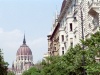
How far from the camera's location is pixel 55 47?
286 ft

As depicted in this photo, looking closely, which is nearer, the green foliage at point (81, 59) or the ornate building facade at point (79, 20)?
the green foliage at point (81, 59)

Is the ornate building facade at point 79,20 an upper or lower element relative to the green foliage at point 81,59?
upper

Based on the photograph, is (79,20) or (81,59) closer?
(81,59)

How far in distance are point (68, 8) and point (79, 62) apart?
28074mm

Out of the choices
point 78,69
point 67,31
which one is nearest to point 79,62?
point 78,69

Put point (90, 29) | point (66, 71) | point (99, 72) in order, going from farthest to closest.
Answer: point (90, 29) → point (66, 71) → point (99, 72)

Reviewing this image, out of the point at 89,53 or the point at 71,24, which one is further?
the point at 71,24

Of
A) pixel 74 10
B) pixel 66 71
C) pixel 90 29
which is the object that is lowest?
pixel 66 71

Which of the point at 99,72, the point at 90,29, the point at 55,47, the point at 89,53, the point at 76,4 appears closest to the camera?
the point at 99,72

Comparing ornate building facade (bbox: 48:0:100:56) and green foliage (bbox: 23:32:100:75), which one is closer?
green foliage (bbox: 23:32:100:75)

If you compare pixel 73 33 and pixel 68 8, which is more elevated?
pixel 68 8

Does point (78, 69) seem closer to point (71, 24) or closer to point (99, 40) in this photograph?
point (99, 40)

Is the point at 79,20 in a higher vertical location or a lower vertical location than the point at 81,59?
higher

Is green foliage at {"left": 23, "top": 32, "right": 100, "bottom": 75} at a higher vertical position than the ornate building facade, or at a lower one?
→ lower
